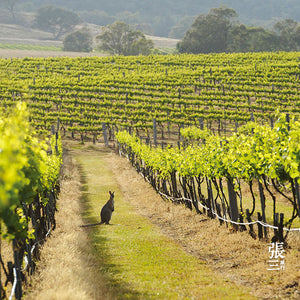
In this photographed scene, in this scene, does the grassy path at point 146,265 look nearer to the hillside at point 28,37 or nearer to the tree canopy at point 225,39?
the tree canopy at point 225,39

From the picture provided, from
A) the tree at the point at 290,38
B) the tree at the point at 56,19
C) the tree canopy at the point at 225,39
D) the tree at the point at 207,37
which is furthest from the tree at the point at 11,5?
the tree at the point at 290,38

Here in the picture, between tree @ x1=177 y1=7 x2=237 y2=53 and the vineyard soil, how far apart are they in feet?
272

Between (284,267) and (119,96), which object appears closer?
(284,267)

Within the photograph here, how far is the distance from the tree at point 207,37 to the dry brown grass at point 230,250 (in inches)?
3233

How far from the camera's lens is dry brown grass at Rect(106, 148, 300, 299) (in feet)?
27.5

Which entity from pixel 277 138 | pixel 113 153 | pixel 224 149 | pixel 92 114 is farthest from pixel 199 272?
pixel 92 114

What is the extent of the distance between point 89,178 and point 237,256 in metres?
17.1

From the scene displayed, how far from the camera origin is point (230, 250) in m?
11.0

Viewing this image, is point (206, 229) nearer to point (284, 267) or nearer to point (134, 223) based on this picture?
point (134, 223)

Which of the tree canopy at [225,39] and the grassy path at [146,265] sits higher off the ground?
the tree canopy at [225,39]

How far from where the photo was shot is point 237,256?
1050cm

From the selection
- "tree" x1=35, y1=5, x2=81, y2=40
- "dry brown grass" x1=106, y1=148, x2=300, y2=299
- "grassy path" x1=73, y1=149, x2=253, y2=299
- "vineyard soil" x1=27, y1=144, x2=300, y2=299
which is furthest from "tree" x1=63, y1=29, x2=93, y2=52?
"grassy path" x1=73, y1=149, x2=253, y2=299

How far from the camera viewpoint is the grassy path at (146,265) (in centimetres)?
842

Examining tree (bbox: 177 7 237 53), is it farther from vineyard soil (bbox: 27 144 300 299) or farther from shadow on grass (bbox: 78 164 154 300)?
shadow on grass (bbox: 78 164 154 300)
